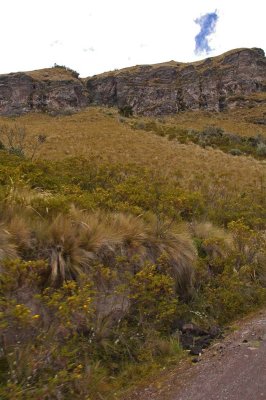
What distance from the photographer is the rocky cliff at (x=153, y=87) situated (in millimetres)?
55062

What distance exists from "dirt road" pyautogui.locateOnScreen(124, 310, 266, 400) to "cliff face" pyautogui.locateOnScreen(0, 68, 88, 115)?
49404mm

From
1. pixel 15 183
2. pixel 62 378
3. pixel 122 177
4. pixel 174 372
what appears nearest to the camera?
pixel 62 378

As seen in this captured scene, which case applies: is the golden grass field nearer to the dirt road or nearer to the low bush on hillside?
the low bush on hillside

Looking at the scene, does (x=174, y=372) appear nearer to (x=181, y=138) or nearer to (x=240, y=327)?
(x=240, y=327)

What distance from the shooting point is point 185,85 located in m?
62.5

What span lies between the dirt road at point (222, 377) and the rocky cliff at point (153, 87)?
2011 inches

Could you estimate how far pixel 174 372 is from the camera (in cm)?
434

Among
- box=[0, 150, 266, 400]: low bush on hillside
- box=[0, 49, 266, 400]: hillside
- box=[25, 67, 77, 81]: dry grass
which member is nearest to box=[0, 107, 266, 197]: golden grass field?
box=[0, 49, 266, 400]: hillside

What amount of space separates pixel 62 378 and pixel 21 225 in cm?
215

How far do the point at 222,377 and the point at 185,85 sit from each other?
62.3m

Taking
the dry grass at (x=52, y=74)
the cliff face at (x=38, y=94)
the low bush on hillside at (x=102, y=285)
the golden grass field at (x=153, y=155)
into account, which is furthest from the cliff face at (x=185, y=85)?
the low bush on hillside at (x=102, y=285)

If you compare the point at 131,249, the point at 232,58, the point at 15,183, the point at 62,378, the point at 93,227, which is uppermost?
the point at 232,58

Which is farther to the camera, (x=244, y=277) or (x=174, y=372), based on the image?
(x=244, y=277)

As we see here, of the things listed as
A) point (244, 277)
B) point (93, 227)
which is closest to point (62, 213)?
point (93, 227)
